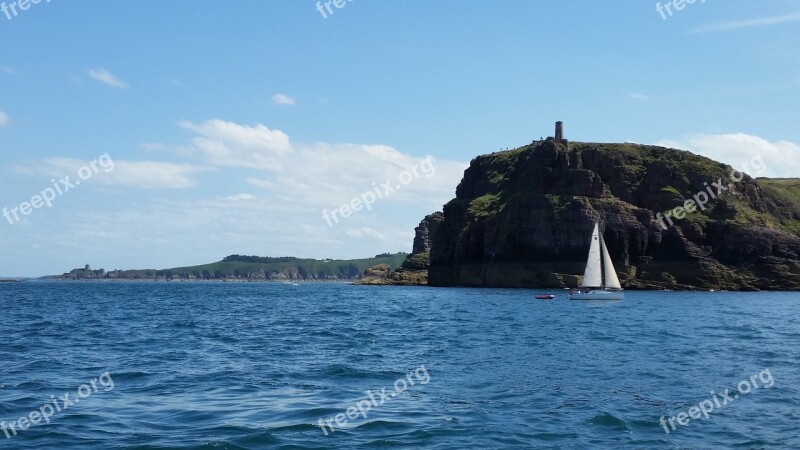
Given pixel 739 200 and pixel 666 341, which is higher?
pixel 739 200

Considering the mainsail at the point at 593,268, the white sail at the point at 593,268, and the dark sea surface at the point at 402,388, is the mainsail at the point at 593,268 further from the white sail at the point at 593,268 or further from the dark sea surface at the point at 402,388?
the dark sea surface at the point at 402,388

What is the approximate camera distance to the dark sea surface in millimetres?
19500

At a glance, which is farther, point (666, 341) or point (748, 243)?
point (748, 243)

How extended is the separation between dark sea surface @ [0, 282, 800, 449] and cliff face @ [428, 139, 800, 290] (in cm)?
11915

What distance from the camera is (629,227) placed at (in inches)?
6688

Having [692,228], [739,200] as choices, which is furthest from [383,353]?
[739,200]

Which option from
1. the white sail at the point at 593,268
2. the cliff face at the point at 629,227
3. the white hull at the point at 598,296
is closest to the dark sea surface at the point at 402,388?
the white hull at the point at 598,296

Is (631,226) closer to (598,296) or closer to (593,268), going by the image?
(593,268)

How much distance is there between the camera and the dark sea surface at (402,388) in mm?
19500

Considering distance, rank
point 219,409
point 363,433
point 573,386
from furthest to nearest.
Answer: point 573,386
point 219,409
point 363,433

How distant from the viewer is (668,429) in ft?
66.8

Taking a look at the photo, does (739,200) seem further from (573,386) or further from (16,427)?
(16,427)

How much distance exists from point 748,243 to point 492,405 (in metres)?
165

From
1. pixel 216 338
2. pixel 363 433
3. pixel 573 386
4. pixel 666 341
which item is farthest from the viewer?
pixel 216 338
